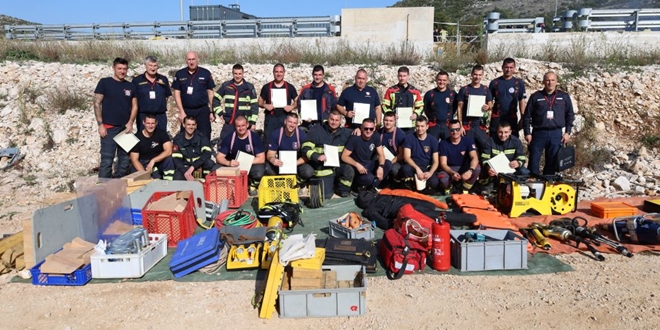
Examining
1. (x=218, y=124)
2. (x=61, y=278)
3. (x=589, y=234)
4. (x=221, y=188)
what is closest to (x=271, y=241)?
(x=61, y=278)

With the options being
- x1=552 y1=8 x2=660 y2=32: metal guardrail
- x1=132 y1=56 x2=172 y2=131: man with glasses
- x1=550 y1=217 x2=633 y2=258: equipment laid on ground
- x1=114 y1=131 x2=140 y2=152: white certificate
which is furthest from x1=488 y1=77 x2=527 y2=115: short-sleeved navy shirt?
x1=552 y1=8 x2=660 y2=32: metal guardrail

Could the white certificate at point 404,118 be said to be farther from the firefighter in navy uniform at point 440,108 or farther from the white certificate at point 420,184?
the white certificate at point 420,184

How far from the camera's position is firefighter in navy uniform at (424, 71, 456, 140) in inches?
344

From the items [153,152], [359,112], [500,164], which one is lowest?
[500,164]

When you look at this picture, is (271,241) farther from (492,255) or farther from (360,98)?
(360,98)

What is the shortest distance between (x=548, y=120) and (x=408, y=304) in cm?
501

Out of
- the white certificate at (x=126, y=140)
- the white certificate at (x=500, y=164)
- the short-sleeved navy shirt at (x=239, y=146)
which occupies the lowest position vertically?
the white certificate at (x=500, y=164)

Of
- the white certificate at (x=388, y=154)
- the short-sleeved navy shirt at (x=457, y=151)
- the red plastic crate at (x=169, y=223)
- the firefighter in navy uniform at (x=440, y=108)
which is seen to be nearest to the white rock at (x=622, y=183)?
the short-sleeved navy shirt at (x=457, y=151)

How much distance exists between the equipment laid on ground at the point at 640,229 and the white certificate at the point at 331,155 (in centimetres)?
420

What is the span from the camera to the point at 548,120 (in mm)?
8117

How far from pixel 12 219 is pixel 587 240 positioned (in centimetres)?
822

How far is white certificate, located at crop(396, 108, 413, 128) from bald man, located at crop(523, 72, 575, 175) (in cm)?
198

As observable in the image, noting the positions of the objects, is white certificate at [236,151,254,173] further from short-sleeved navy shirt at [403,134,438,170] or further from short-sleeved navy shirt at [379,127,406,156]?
short-sleeved navy shirt at [403,134,438,170]

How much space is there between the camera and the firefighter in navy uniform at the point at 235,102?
29.1ft
